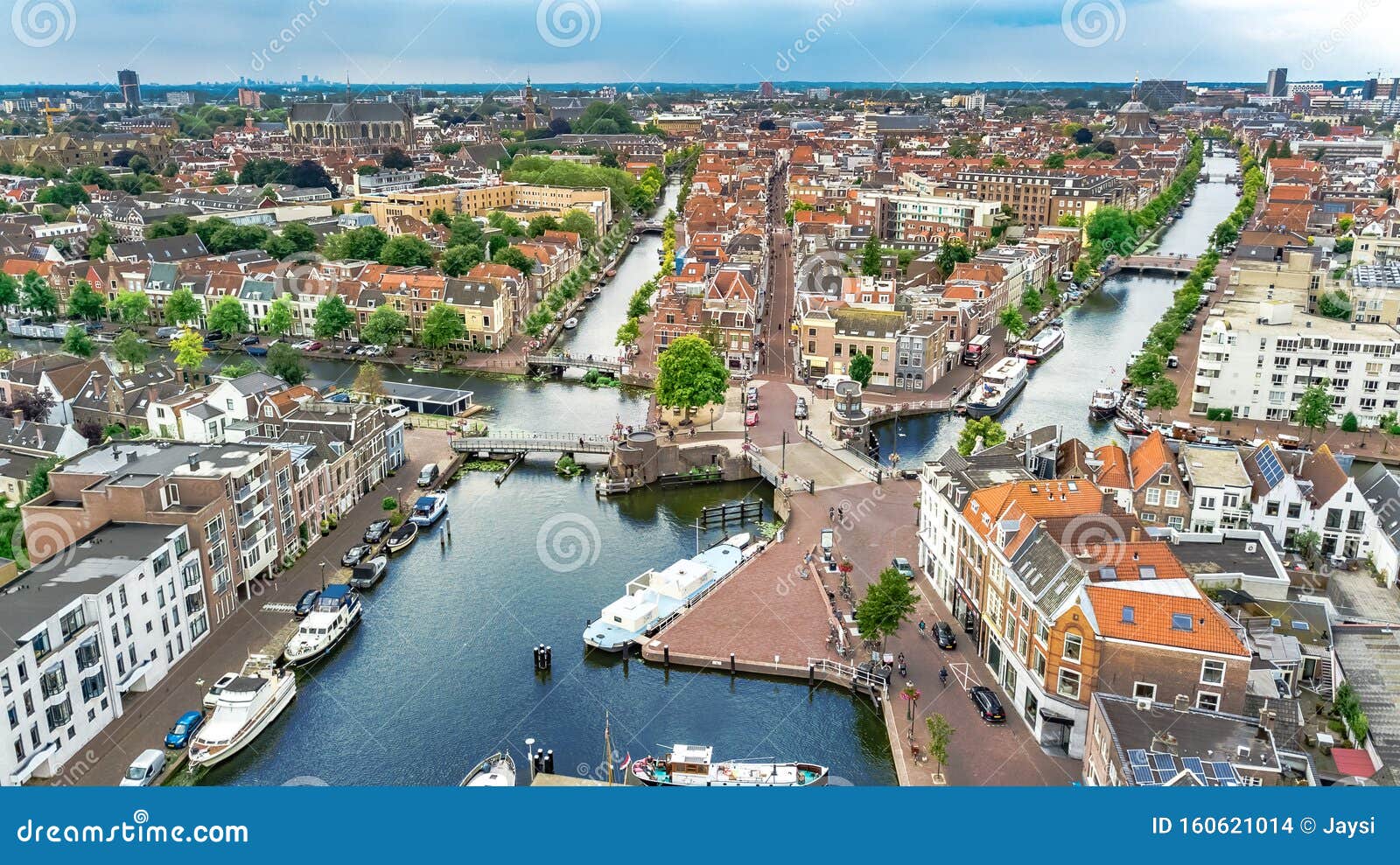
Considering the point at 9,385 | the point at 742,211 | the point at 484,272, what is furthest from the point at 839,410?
the point at 742,211

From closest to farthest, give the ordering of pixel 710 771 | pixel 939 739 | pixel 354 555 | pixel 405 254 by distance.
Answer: pixel 939 739, pixel 710 771, pixel 354 555, pixel 405 254

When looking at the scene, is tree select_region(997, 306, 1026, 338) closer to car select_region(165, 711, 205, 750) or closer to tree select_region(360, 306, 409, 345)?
tree select_region(360, 306, 409, 345)

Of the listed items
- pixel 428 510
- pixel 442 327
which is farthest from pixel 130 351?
pixel 428 510

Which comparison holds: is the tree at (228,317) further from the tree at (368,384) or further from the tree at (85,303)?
the tree at (368,384)

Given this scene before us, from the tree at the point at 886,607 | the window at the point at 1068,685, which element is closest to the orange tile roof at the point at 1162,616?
the window at the point at 1068,685

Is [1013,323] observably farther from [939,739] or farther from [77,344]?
[77,344]

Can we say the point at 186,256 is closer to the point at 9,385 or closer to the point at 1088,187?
the point at 9,385
